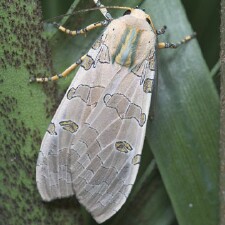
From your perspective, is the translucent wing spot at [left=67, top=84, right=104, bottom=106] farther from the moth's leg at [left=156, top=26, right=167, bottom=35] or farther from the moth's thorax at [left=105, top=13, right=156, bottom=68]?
the moth's leg at [left=156, top=26, right=167, bottom=35]

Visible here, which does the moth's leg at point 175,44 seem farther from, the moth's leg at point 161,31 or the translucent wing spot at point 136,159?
the translucent wing spot at point 136,159

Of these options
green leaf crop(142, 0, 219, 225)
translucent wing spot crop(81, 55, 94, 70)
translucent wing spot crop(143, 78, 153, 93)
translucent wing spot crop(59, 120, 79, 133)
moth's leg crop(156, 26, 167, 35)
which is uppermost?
translucent wing spot crop(81, 55, 94, 70)

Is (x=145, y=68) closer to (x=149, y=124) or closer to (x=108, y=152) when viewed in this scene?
(x=149, y=124)

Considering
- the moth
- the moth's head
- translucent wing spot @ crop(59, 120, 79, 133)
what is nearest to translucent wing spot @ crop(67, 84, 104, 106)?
the moth

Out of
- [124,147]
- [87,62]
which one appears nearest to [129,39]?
[87,62]

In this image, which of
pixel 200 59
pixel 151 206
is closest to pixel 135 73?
pixel 200 59

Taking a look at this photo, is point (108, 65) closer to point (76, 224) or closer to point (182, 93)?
point (182, 93)
